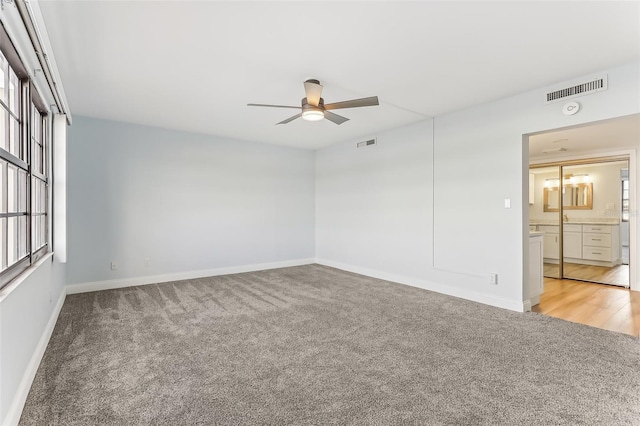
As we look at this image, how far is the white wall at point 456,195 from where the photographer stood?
3.65 metres

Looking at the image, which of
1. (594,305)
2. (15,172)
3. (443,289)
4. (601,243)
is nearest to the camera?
(15,172)

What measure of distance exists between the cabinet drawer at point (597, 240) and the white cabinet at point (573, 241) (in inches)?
3.3

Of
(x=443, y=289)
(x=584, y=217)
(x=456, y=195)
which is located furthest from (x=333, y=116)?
(x=584, y=217)

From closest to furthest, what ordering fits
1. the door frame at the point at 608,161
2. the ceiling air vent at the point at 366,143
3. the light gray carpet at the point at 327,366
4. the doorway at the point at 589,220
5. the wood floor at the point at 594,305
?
the light gray carpet at the point at 327,366
the wood floor at the point at 594,305
the doorway at the point at 589,220
the door frame at the point at 608,161
the ceiling air vent at the point at 366,143

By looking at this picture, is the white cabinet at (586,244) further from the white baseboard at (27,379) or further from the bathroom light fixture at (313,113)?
the white baseboard at (27,379)

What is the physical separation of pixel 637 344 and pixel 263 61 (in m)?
4.21

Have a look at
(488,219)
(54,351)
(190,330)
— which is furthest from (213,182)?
(488,219)

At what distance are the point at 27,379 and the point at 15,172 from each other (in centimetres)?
142

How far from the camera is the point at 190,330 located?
3092 mm

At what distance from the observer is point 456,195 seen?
440cm

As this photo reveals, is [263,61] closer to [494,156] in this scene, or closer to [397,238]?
[494,156]

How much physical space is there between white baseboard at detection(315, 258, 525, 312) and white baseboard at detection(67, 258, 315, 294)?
1.34 meters

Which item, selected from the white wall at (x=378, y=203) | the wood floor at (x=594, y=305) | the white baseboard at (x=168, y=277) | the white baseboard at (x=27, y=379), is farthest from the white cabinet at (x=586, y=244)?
the white baseboard at (x=27, y=379)

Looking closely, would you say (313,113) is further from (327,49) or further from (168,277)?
(168,277)
